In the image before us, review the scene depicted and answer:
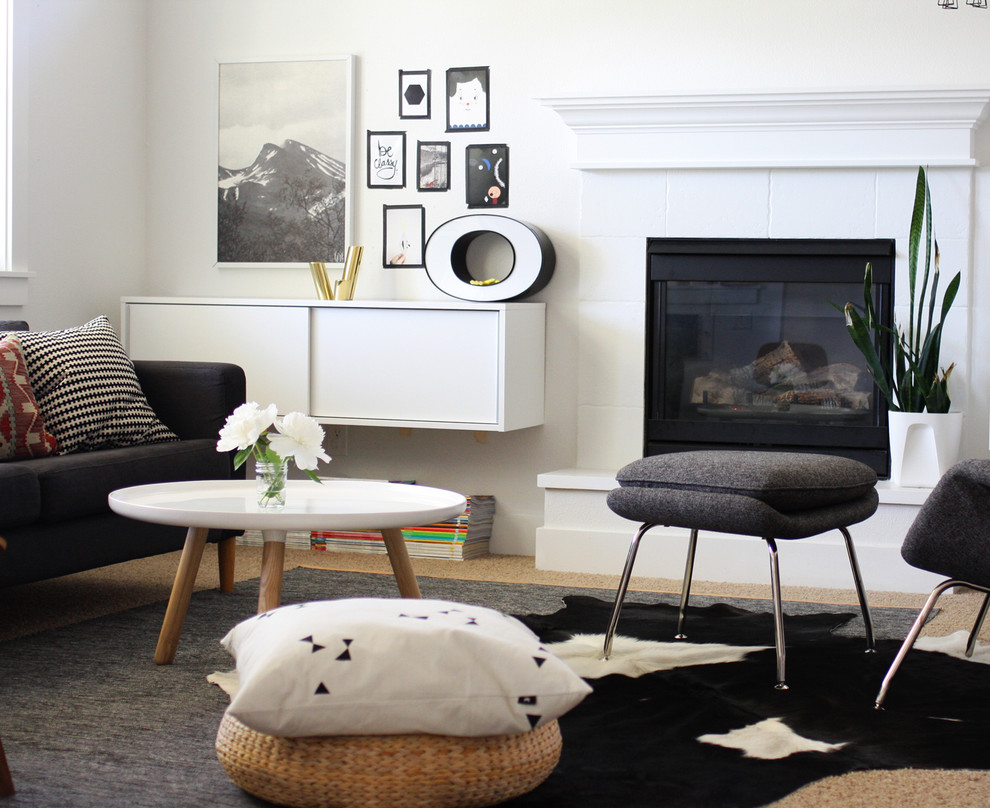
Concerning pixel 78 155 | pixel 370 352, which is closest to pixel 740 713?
pixel 370 352

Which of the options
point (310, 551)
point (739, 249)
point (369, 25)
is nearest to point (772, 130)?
point (739, 249)

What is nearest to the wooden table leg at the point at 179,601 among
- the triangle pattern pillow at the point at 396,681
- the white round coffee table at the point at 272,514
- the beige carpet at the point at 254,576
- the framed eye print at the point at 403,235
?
the white round coffee table at the point at 272,514

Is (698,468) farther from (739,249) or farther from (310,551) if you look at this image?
(310,551)

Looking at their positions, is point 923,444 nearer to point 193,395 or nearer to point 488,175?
point 488,175

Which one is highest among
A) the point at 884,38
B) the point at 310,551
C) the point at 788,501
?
the point at 884,38

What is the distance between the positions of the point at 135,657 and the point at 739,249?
2405 millimetres

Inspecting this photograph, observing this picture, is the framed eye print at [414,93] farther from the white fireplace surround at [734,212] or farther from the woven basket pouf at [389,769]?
the woven basket pouf at [389,769]

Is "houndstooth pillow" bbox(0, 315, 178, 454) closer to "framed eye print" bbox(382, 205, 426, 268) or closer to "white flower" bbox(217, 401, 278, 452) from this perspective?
"white flower" bbox(217, 401, 278, 452)

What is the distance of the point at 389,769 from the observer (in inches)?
68.1

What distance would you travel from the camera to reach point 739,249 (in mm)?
4055

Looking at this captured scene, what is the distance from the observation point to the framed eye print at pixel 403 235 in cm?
438

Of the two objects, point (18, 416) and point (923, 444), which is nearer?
point (18, 416)

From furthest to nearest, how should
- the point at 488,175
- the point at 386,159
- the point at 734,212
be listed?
the point at 386,159, the point at 488,175, the point at 734,212

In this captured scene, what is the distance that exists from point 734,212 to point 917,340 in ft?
2.45
